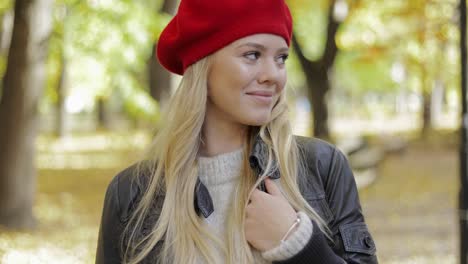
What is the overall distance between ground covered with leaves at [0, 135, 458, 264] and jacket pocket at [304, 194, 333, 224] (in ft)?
7.97

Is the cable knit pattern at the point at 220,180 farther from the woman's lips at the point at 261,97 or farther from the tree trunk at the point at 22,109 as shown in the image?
the tree trunk at the point at 22,109

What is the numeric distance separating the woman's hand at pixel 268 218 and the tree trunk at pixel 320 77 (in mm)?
13887

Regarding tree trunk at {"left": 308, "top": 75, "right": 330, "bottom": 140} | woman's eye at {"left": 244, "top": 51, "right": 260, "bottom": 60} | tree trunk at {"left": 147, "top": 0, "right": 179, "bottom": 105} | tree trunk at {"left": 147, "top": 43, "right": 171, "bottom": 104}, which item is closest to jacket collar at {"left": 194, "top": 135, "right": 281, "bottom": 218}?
woman's eye at {"left": 244, "top": 51, "right": 260, "bottom": 60}

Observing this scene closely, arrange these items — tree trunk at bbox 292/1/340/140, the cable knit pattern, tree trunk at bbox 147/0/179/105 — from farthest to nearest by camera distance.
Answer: tree trunk at bbox 292/1/340/140 < tree trunk at bbox 147/0/179/105 < the cable knit pattern

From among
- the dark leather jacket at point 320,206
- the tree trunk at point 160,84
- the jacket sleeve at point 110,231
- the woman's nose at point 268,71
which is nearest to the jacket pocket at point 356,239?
the dark leather jacket at point 320,206

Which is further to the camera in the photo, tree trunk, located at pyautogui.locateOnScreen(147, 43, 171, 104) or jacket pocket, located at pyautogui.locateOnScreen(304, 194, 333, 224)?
tree trunk, located at pyautogui.locateOnScreen(147, 43, 171, 104)

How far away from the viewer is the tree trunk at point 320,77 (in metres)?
16.2

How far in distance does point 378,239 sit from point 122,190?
8762 mm

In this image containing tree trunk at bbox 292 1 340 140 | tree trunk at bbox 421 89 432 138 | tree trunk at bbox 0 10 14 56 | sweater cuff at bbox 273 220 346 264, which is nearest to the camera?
sweater cuff at bbox 273 220 346 264

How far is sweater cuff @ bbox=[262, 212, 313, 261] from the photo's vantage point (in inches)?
81.2

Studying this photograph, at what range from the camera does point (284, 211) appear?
2.14 meters

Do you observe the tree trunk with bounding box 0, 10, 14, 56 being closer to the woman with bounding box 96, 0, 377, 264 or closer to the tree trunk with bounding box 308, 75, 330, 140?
the tree trunk with bounding box 308, 75, 330, 140

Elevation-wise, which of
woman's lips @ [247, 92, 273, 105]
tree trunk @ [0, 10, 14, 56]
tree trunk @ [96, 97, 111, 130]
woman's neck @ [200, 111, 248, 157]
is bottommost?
tree trunk @ [96, 97, 111, 130]

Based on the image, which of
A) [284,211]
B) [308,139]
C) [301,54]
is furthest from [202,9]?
[301,54]
